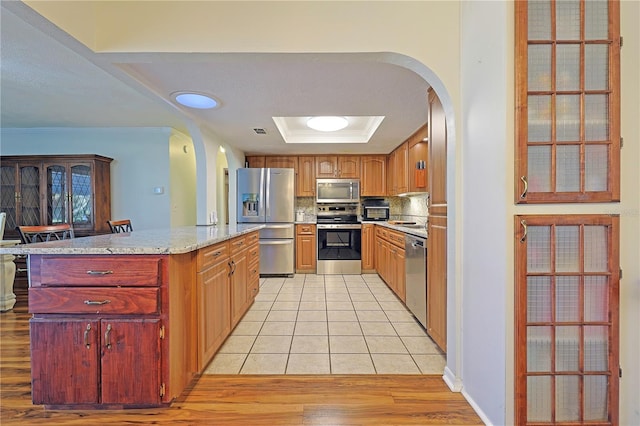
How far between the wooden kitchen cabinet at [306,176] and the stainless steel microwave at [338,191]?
0.13 metres

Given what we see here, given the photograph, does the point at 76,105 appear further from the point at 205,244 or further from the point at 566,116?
the point at 566,116

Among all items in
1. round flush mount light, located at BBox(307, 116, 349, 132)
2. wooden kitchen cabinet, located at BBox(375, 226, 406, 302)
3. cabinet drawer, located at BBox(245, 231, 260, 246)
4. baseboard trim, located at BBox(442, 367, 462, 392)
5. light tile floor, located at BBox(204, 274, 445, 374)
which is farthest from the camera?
round flush mount light, located at BBox(307, 116, 349, 132)

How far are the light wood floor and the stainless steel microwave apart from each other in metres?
3.50

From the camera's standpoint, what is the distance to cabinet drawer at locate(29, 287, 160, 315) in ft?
4.72

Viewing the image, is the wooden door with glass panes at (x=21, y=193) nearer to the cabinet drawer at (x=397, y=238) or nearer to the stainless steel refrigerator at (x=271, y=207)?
the stainless steel refrigerator at (x=271, y=207)

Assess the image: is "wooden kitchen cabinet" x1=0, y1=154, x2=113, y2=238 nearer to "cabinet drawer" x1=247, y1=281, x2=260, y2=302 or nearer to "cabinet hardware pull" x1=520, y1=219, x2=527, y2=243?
"cabinet drawer" x1=247, y1=281, x2=260, y2=302

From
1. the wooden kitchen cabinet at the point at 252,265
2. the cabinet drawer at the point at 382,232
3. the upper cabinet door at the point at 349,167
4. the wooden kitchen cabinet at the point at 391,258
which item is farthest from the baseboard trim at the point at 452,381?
the upper cabinet door at the point at 349,167

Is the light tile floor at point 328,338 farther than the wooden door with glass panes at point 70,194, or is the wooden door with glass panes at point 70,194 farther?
the wooden door with glass panes at point 70,194

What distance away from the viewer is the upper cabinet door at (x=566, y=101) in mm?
1271

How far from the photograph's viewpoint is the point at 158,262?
1477 millimetres

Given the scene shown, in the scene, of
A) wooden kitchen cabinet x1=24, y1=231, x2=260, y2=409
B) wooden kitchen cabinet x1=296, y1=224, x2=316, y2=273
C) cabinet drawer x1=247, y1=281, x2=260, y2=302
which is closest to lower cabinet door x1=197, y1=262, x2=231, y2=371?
wooden kitchen cabinet x1=24, y1=231, x2=260, y2=409

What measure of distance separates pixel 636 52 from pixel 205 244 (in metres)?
2.37

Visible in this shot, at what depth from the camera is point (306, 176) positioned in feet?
16.8

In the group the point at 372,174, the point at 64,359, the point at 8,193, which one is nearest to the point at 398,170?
the point at 372,174
